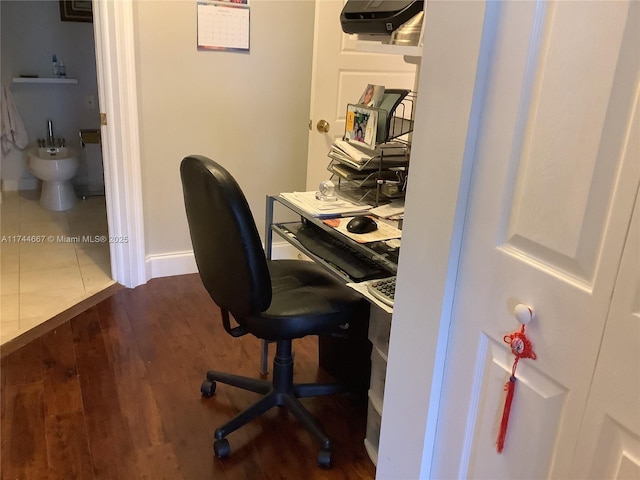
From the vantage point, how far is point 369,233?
72.3 inches

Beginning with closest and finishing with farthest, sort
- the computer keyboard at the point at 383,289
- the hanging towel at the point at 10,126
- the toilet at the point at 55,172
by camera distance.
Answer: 1. the computer keyboard at the point at 383,289
2. the toilet at the point at 55,172
3. the hanging towel at the point at 10,126

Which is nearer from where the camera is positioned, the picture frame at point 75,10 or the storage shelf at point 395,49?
the storage shelf at point 395,49

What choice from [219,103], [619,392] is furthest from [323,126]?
[619,392]

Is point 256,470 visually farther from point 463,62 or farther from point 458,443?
point 463,62

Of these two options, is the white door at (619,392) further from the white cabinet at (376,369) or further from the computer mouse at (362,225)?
the computer mouse at (362,225)

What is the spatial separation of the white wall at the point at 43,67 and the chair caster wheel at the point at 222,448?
3.78m

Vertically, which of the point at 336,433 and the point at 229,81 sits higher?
the point at 229,81

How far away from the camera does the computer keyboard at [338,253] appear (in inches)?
Result: 68.4

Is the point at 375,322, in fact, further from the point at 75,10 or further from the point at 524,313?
the point at 75,10

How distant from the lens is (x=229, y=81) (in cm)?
302

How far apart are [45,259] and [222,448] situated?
84.2 inches

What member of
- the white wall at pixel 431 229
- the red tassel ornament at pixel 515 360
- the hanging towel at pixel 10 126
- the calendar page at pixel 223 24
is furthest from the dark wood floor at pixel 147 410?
the hanging towel at pixel 10 126

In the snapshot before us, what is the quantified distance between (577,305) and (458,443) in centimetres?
Result: 46

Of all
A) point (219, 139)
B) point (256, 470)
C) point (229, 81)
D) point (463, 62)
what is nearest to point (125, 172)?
point (219, 139)
